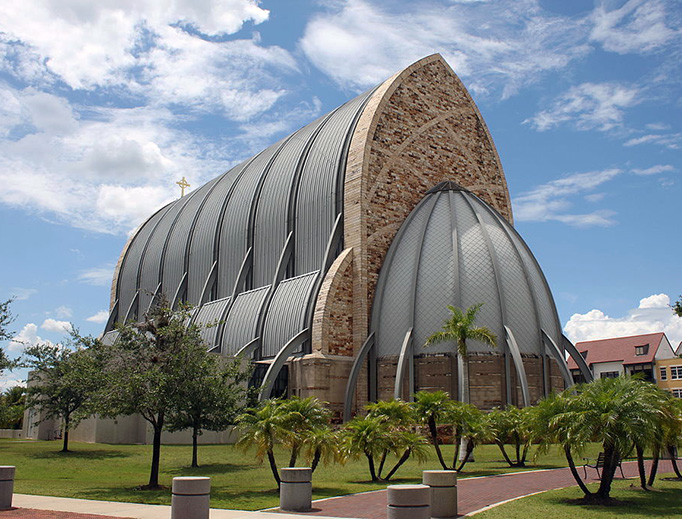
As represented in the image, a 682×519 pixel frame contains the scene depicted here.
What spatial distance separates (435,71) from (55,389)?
2847cm

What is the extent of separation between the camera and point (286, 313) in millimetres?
37688

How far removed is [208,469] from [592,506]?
46.0 feet

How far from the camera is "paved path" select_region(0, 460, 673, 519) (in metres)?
13.5

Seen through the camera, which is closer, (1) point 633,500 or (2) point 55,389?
(1) point 633,500

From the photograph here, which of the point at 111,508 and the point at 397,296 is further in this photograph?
the point at 397,296

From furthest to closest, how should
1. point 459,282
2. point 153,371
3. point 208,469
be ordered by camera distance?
point 459,282
point 208,469
point 153,371

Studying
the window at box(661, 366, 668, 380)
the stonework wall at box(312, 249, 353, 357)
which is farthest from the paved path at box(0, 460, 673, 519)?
the window at box(661, 366, 668, 380)

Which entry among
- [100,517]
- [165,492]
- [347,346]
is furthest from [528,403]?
[100,517]

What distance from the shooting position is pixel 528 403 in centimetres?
3047

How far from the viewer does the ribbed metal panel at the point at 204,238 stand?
1934 inches

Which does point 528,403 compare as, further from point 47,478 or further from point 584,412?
point 47,478

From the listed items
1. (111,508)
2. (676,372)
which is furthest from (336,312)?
(676,372)

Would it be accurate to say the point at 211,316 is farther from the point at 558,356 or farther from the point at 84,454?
the point at 558,356

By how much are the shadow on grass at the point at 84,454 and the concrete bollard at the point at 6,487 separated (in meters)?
14.5
